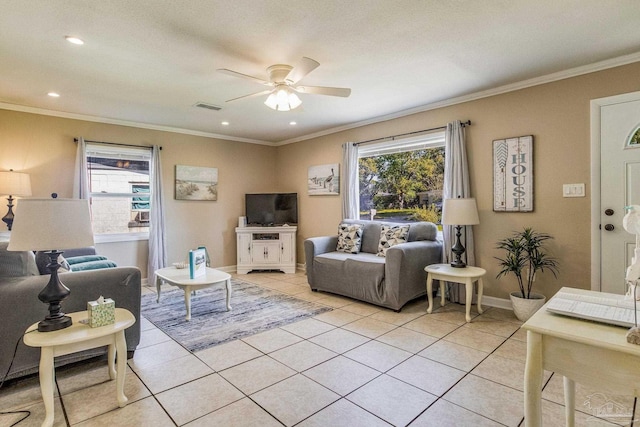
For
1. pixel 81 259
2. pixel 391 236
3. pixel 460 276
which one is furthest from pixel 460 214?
pixel 81 259

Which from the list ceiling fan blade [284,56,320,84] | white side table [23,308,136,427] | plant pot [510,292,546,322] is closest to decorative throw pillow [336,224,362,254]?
plant pot [510,292,546,322]

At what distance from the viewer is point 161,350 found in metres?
2.65

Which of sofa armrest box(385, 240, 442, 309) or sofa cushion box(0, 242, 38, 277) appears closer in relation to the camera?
sofa cushion box(0, 242, 38, 277)

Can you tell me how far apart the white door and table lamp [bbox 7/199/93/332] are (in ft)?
13.0

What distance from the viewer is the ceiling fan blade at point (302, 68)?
92.9 inches

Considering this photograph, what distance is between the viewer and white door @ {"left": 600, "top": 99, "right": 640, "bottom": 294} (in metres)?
2.80

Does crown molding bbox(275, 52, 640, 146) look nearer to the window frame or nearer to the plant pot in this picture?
the plant pot

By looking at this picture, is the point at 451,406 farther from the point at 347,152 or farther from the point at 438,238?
the point at 347,152

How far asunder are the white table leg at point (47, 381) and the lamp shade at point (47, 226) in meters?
0.54

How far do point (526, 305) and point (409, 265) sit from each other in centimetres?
113

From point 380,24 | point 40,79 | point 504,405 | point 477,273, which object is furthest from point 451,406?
point 40,79

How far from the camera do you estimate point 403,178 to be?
15.3 ft

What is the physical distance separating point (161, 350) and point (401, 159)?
3680mm

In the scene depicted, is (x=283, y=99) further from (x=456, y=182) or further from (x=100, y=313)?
(x=456, y=182)
